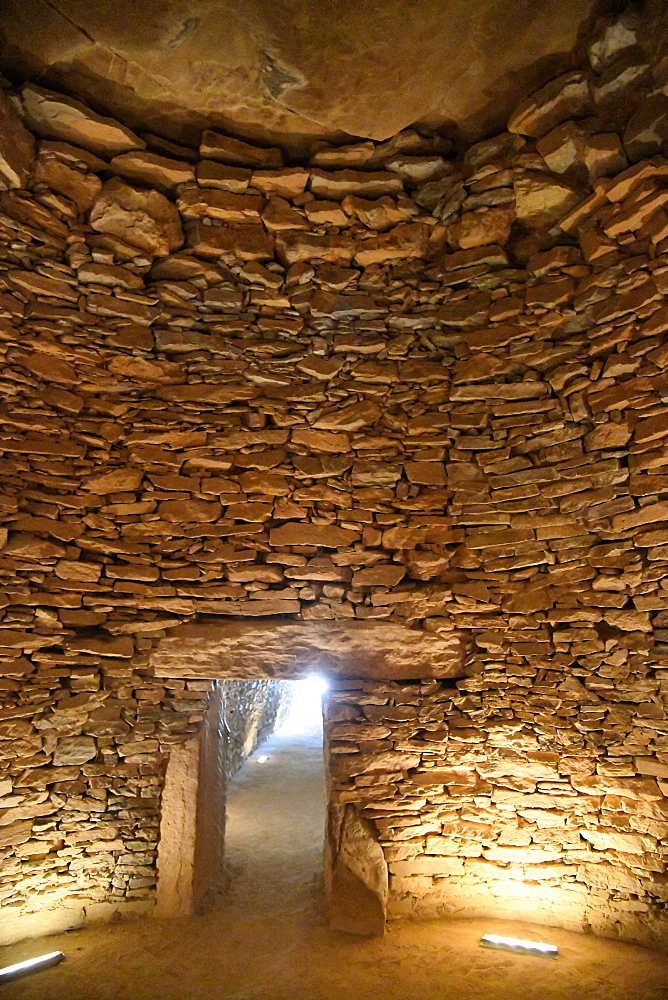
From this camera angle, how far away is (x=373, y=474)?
4.64m

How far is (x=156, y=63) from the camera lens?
4141mm

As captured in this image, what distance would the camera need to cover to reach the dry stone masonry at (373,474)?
3934mm

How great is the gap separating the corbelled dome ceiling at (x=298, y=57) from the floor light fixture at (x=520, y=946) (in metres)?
6.25

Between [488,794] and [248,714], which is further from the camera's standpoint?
[248,714]

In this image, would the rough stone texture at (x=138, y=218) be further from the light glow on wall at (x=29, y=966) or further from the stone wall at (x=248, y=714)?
the light glow on wall at (x=29, y=966)

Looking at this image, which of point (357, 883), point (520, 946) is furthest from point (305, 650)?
point (520, 946)

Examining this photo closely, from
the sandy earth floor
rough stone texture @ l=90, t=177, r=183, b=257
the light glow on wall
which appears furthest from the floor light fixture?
rough stone texture @ l=90, t=177, r=183, b=257

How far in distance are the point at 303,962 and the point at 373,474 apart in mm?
3523

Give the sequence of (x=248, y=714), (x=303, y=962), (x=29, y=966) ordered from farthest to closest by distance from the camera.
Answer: (x=248, y=714), (x=303, y=962), (x=29, y=966)

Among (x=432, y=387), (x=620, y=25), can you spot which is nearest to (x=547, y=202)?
(x=620, y=25)

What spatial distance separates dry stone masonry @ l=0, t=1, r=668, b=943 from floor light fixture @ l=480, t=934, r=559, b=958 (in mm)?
321

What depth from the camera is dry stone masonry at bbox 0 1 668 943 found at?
3934 mm

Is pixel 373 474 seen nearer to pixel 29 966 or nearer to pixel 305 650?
pixel 305 650

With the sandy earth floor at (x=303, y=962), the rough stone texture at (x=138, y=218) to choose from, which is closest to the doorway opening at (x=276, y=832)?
the sandy earth floor at (x=303, y=962)
